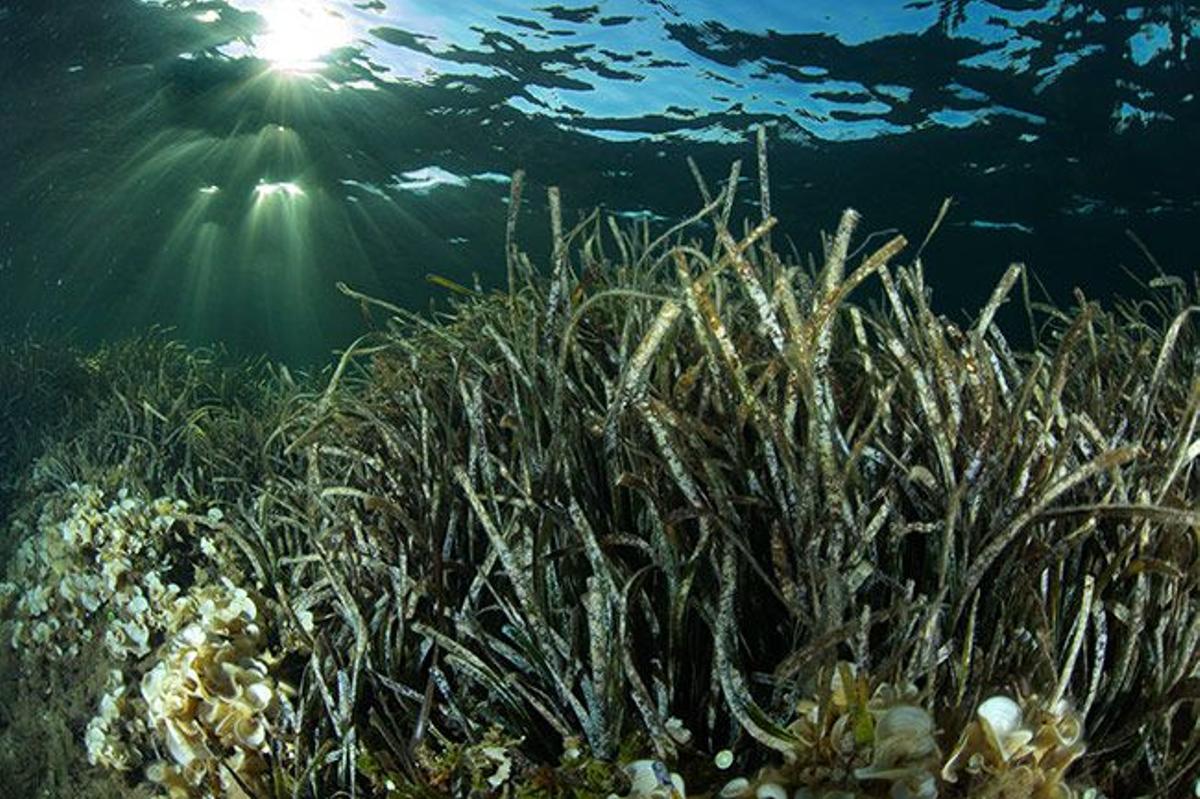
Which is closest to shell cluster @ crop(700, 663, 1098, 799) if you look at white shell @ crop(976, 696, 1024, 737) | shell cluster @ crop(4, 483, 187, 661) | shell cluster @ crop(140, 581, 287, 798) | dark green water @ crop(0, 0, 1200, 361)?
white shell @ crop(976, 696, 1024, 737)

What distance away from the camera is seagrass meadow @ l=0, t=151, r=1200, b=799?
5.50ft

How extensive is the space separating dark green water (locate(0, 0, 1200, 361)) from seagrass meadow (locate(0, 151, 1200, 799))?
12986 millimetres

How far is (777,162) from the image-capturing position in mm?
19469

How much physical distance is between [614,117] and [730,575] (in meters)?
17.7

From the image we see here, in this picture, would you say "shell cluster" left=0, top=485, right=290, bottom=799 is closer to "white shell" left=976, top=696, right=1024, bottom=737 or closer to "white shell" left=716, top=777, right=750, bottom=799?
"white shell" left=716, top=777, right=750, bottom=799

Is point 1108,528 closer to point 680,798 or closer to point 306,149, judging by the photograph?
point 680,798

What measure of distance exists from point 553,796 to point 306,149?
23.9 m

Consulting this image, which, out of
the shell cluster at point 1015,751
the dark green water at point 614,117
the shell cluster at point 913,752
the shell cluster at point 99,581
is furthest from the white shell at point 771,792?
the dark green water at point 614,117

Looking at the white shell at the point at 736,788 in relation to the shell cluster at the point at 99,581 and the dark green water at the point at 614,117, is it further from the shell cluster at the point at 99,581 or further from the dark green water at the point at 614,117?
the dark green water at the point at 614,117

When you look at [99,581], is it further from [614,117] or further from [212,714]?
[614,117]

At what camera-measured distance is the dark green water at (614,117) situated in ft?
47.8

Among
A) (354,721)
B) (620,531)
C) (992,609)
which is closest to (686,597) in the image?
(620,531)

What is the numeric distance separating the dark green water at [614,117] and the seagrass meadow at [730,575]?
42.6 ft

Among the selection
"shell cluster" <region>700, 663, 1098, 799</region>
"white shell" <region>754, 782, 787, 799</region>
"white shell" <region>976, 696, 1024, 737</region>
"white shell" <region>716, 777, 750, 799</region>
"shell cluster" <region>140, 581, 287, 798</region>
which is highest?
"white shell" <region>976, 696, 1024, 737</region>
